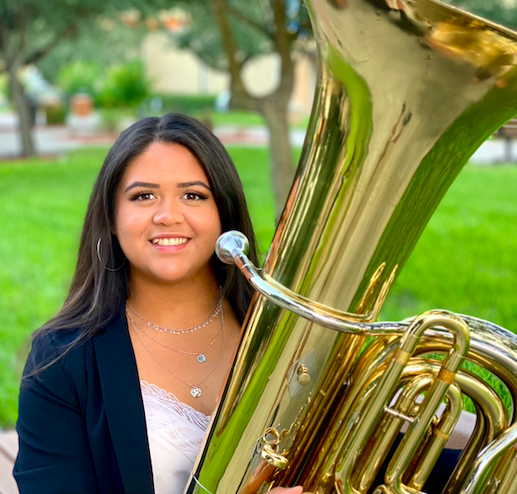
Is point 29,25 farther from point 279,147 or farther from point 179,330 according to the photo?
point 179,330

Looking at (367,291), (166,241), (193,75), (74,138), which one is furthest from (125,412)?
(193,75)

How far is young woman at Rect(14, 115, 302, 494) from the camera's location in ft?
4.53

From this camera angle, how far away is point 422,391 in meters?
1.19

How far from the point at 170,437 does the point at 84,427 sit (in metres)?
0.17

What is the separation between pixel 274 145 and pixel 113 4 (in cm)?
382

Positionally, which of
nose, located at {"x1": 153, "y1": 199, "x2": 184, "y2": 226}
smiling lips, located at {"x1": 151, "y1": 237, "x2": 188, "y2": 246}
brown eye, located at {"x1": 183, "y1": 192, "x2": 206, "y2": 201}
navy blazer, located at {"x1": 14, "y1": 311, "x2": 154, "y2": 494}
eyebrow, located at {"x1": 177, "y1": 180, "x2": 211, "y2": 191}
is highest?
eyebrow, located at {"x1": 177, "y1": 180, "x2": 211, "y2": 191}

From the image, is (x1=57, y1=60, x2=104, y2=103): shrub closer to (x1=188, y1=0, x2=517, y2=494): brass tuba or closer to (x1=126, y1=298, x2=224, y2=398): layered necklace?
(x1=126, y1=298, x2=224, y2=398): layered necklace

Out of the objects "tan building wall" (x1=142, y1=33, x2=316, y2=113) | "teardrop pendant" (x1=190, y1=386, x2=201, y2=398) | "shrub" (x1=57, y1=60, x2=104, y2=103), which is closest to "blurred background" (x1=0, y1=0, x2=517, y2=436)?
"teardrop pendant" (x1=190, y1=386, x2=201, y2=398)

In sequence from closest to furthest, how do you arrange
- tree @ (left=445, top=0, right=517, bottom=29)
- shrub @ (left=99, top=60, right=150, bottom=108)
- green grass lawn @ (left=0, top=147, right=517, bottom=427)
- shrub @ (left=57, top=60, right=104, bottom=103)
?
green grass lawn @ (left=0, top=147, right=517, bottom=427) → tree @ (left=445, top=0, right=517, bottom=29) → shrub @ (left=99, top=60, right=150, bottom=108) → shrub @ (left=57, top=60, right=104, bottom=103)

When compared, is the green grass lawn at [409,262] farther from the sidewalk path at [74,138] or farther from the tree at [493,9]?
the sidewalk path at [74,138]

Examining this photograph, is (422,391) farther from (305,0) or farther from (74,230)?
(74,230)

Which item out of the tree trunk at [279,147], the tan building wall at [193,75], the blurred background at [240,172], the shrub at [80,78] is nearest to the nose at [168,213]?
the blurred background at [240,172]

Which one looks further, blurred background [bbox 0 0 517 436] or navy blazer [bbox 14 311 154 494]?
blurred background [bbox 0 0 517 436]

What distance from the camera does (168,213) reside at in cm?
137
